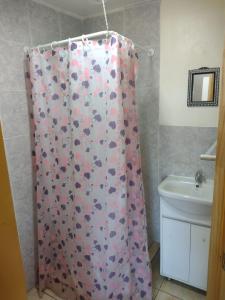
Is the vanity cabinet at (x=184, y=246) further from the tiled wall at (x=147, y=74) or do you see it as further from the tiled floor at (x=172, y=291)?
the tiled wall at (x=147, y=74)

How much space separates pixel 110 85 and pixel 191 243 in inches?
53.3

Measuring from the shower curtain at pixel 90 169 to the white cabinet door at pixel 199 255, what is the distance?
0.40 m

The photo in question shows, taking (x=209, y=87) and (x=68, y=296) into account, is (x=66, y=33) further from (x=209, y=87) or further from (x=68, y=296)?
(x=68, y=296)

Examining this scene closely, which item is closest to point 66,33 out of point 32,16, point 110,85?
point 32,16

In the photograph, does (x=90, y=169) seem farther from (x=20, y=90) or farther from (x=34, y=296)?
(x=34, y=296)

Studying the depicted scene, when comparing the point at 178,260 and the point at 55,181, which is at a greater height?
the point at 55,181

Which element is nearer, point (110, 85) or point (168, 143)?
point (110, 85)

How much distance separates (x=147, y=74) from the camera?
1.99m

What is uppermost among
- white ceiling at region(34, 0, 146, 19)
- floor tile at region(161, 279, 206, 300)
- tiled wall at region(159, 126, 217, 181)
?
white ceiling at region(34, 0, 146, 19)

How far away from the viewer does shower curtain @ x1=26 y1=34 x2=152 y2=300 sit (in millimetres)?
1302

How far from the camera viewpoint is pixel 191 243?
175cm

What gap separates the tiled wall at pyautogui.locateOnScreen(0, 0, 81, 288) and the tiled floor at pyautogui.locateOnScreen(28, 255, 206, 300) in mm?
183

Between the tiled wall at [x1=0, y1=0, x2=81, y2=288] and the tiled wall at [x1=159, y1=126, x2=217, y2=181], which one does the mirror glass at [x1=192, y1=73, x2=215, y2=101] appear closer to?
the tiled wall at [x1=159, y1=126, x2=217, y2=181]

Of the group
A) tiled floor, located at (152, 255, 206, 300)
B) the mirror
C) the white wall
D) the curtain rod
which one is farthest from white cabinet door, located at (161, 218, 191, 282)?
the curtain rod
